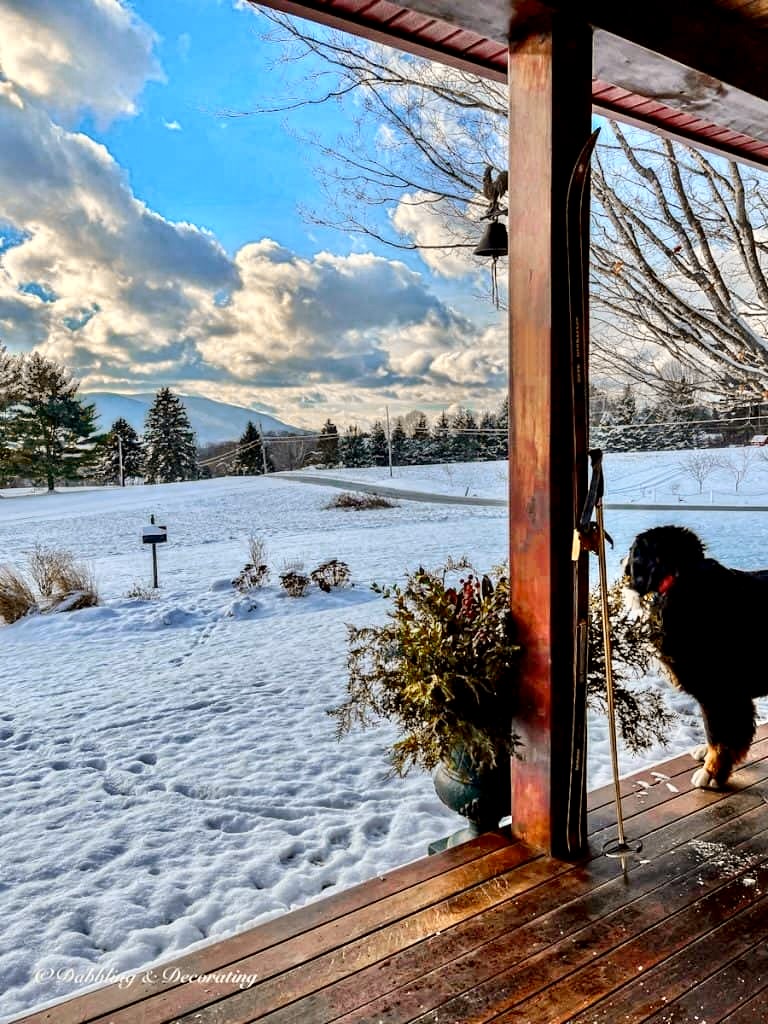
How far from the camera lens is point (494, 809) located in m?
1.83

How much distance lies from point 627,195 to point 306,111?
6.51 ft

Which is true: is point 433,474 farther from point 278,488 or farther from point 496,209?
point 496,209

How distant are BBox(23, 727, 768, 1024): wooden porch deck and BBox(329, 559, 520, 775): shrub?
28cm

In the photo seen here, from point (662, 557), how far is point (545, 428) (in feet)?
2.17

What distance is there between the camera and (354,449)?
1809 cm

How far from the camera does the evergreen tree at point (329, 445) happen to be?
1828cm

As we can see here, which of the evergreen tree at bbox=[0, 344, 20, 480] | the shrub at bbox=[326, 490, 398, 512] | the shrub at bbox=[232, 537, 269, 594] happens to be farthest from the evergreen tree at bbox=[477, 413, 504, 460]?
the evergreen tree at bbox=[0, 344, 20, 480]

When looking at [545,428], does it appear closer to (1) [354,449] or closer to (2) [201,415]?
(1) [354,449]

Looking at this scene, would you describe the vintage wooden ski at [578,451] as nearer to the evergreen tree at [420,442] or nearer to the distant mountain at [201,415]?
the evergreen tree at [420,442]

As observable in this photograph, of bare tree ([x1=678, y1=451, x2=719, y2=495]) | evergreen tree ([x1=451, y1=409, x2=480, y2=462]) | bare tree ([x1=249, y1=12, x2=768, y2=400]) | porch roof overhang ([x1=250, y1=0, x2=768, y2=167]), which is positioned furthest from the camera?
evergreen tree ([x1=451, y1=409, x2=480, y2=462])

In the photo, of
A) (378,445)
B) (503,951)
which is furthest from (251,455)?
(503,951)

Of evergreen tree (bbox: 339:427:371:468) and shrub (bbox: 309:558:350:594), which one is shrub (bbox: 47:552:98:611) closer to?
shrub (bbox: 309:558:350:594)

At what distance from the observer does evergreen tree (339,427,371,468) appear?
17984 millimetres

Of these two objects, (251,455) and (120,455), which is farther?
(251,455)
